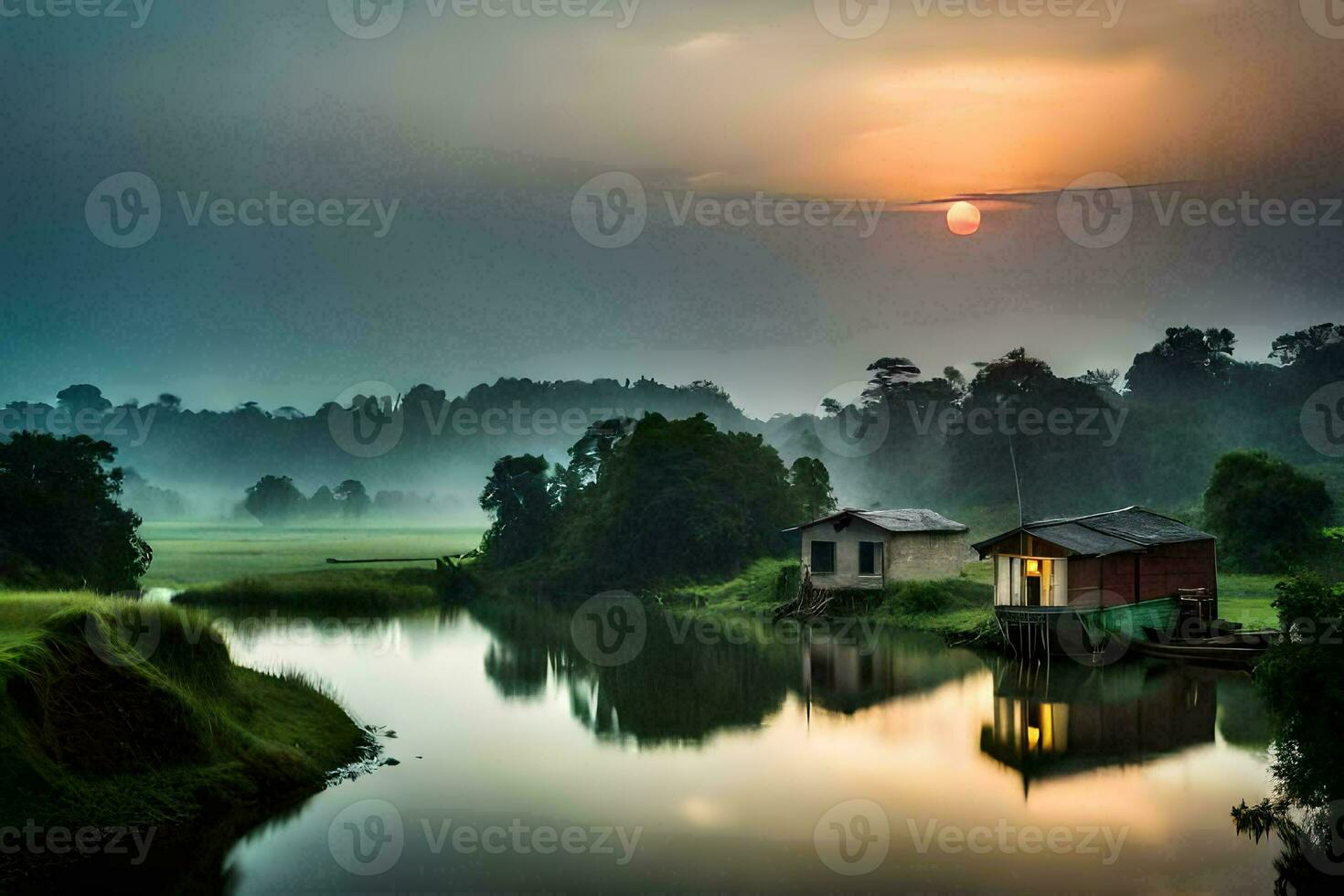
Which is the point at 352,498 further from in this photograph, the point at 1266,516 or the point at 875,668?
the point at 875,668

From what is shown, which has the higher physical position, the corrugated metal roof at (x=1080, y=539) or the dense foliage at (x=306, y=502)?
the dense foliage at (x=306, y=502)

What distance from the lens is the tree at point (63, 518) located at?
40.6m

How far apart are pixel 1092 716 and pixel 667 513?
3285cm

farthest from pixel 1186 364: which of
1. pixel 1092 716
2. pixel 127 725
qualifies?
pixel 127 725

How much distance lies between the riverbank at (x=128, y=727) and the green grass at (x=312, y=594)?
27.0 meters

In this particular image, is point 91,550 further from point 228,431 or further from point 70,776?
point 228,431

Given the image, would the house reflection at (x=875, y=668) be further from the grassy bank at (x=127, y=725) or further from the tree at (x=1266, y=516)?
the tree at (x=1266, y=516)

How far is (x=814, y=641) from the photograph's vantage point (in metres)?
38.3

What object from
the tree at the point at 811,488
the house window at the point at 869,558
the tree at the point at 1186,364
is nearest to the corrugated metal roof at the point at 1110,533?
the house window at the point at 869,558

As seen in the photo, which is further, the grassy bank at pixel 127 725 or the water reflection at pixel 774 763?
the water reflection at pixel 774 763

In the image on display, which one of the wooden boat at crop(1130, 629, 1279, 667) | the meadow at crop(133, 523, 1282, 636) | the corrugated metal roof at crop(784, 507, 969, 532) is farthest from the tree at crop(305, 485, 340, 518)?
the wooden boat at crop(1130, 629, 1279, 667)

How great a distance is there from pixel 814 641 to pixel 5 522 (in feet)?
85.7

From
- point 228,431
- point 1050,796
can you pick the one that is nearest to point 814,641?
point 1050,796

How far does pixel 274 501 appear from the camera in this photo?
345 feet
